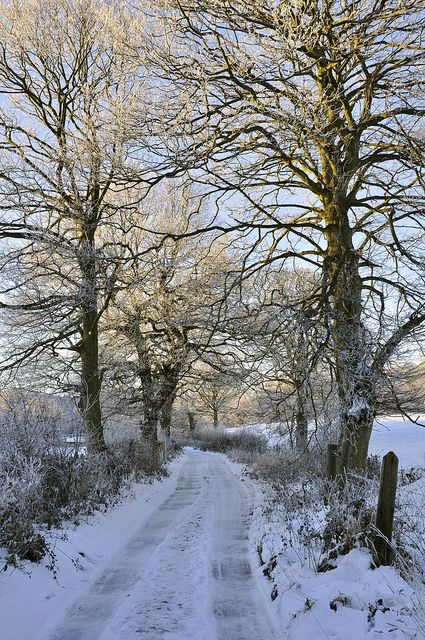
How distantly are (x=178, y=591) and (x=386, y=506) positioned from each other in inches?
96.5

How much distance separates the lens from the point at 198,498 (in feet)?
39.5

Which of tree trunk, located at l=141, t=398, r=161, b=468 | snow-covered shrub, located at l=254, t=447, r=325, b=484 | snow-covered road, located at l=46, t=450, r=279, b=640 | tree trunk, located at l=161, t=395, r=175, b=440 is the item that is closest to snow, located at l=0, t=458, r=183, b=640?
snow-covered road, located at l=46, t=450, r=279, b=640

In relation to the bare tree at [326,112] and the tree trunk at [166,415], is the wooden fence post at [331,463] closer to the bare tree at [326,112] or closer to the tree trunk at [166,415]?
the bare tree at [326,112]

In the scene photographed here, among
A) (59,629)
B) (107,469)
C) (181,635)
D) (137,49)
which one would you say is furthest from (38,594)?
(137,49)

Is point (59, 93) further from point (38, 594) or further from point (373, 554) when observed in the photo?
point (373, 554)

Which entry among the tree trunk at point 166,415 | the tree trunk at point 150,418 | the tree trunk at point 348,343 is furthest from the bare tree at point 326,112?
the tree trunk at point 166,415

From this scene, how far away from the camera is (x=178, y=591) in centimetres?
526

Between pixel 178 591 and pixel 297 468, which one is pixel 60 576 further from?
pixel 297 468

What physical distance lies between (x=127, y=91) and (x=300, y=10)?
440 cm

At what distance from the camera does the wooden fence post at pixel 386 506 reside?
4602mm

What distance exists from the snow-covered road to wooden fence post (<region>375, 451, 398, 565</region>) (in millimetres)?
1287

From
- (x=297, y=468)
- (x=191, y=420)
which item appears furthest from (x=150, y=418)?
(x=191, y=420)

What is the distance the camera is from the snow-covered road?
4336 millimetres

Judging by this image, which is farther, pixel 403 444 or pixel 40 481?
pixel 403 444
